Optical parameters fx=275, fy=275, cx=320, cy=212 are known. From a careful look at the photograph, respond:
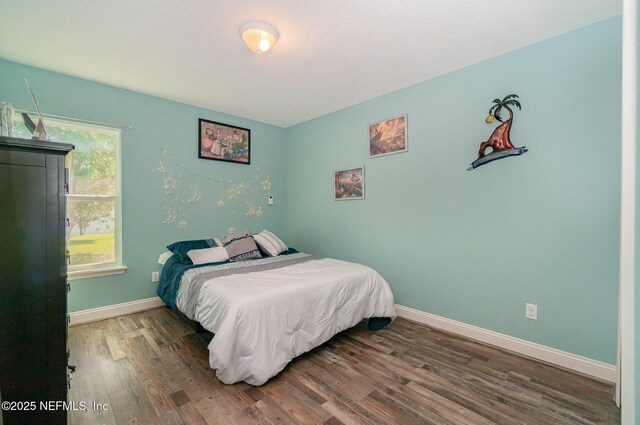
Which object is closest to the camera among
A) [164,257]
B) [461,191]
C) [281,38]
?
[281,38]

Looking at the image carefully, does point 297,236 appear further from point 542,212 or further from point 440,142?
point 542,212

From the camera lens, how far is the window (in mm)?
2900

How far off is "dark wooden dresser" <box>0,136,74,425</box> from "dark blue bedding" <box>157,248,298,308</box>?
4.83 feet

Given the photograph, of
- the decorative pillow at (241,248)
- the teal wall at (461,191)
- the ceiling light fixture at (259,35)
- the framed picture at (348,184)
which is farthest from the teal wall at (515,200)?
the ceiling light fixture at (259,35)

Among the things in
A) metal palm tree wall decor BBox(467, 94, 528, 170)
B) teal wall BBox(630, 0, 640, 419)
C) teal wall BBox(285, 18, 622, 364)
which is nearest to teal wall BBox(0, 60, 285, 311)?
teal wall BBox(285, 18, 622, 364)

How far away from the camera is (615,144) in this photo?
195 centimetres

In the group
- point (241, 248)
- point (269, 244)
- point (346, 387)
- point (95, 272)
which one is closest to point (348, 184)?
point (269, 244)

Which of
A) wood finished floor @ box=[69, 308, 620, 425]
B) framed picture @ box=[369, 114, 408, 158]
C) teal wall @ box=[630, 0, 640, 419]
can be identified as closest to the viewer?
teal wall @ box=[630, 0, 640, 419]

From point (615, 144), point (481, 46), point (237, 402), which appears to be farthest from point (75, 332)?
point (615, 144)

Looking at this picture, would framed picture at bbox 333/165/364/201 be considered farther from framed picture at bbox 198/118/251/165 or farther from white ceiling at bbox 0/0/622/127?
framed picture at bbox 198/118/251/165

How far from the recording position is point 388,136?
325 cm

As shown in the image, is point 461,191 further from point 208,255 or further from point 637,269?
point 208,255

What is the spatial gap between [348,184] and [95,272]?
3052 millimetres

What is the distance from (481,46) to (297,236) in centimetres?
329
